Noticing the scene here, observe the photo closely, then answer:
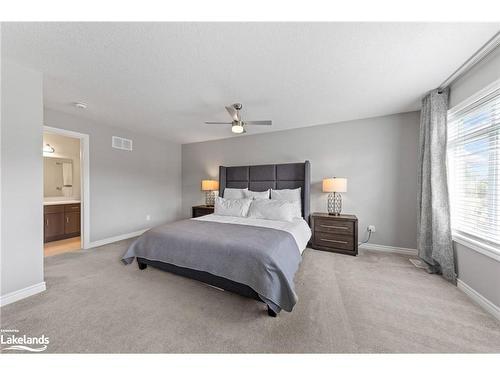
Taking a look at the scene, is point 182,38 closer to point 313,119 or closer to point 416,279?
point 313,119

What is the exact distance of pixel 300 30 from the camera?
55.4 inches

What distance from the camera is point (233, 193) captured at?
3912 millimetres

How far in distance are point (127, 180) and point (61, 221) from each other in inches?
61.1

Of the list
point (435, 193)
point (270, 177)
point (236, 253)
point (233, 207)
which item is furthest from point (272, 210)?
point (435, 193)

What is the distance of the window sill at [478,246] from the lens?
1.62 m

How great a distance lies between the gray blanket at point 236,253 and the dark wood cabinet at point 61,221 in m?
2.69

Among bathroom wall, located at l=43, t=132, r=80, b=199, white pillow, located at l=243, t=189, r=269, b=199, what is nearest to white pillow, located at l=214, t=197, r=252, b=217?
white pillow, located at l=243, t=189, r=269, b=199

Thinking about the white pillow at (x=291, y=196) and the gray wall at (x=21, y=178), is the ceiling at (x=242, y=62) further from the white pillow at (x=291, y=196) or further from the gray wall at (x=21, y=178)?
the white pillow at (x=291, y=196)

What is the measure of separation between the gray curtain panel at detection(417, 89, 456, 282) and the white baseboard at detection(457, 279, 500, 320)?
0.44 ft

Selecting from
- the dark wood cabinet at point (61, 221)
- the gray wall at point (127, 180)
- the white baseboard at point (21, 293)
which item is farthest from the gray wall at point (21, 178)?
the dark wood cabinet at point (61, 221)
